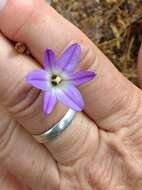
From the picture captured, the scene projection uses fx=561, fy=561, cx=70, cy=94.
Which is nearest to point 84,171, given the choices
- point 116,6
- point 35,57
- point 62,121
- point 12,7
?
point 62,121

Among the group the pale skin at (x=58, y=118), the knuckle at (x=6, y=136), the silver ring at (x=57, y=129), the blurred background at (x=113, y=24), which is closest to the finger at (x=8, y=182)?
the pale skin at (x=58, y=118)

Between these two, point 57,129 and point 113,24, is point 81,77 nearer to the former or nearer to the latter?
point 57,129

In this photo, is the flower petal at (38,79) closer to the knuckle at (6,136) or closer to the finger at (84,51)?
the finger at (84,51)

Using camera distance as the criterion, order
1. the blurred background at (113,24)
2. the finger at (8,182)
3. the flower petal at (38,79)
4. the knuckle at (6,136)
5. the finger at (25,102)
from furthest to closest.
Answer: the blurred background at (113,24)
the finger at (8,182)
the knuckle at (6,136)
the finger at (25,102)
the flower petal at (38,79)

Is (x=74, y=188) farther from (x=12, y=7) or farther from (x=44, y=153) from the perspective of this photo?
(x=12, y=7)

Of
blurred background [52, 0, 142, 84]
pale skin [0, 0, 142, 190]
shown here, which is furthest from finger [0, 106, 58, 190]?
blurred background [52, 0, 142, 84]

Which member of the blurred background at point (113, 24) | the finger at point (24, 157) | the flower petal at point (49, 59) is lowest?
the blurred background at point (113, 24)

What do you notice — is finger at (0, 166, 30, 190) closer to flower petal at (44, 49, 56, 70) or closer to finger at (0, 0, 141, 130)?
finger at (0, 0, 141, 130)
